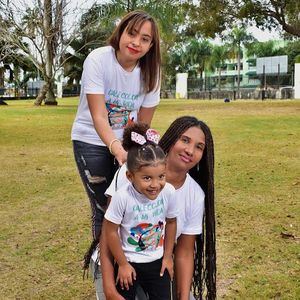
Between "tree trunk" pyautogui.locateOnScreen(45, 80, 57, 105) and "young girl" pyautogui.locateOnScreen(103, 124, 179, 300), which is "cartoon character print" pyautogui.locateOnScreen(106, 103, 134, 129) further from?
"tree trunk" pyautogui.locateOnScreen(45, 80, 57, 105)

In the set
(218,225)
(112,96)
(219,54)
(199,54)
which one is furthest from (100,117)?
(199,54)

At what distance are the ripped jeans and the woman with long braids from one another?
391 mm

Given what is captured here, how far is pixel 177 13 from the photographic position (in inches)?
1183

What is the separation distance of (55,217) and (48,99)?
26.6m

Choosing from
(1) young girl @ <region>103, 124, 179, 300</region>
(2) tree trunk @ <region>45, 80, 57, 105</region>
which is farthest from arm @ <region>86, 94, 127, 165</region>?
(2) tree trunk @ <region>45, 80, 57, 105</region>

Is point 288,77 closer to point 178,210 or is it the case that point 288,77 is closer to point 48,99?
point 48,99

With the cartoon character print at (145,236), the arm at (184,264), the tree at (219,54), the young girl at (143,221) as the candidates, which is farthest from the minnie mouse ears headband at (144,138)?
the tree at (219,54)

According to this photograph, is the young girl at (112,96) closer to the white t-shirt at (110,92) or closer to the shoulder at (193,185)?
the white t-shirt at (110,92)

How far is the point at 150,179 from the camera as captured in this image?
6.82 feet

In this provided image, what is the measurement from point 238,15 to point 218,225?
20085 millimetres

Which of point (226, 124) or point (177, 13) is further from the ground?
point (177, 13)

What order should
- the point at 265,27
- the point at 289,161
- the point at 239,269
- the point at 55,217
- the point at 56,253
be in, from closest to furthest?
the point at 239,269 < the point at 56,253 < the point at 55,217 < the point at 289,161 < the point at 265,27

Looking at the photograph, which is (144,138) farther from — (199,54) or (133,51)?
(199,54)

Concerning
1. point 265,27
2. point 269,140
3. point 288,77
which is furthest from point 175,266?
point 288,77
